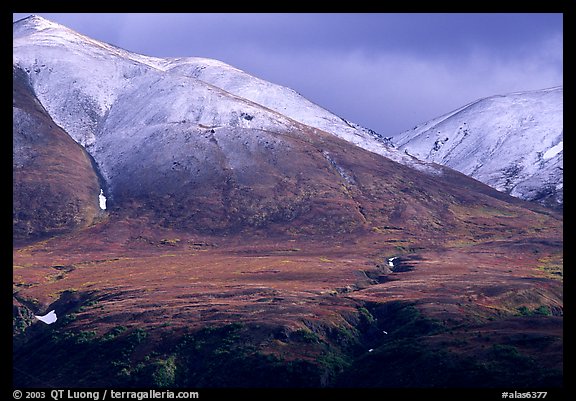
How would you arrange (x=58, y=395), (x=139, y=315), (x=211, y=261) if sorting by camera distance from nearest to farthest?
1. (x=58, y=395)
2. (x=139, y=315)
3. (x=211, y=261)

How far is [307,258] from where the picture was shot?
194750 mm

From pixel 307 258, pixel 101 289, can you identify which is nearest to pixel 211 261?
pixel 307 258

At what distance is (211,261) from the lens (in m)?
191

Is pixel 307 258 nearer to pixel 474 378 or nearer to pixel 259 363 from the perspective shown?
pixel 259 363

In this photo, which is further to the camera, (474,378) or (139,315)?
(139,315)

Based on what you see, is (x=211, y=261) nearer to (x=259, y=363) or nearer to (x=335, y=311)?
(x=335, y=311)
